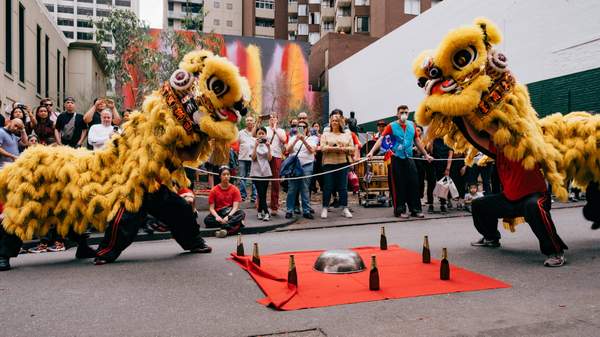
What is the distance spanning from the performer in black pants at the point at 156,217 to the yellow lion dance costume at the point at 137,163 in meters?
0.13

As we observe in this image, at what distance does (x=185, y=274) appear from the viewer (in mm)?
5914

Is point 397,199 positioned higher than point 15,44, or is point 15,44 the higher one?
point 15,44

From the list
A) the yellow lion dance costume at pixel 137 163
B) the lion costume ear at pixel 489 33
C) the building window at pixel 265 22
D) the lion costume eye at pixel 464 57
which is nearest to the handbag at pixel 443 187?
the lion costume ear at pixel 489 33

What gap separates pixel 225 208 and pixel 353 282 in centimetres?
479

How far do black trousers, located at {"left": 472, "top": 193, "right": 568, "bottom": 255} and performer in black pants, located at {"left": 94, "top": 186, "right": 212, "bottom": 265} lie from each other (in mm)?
3725

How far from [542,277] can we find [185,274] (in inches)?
150

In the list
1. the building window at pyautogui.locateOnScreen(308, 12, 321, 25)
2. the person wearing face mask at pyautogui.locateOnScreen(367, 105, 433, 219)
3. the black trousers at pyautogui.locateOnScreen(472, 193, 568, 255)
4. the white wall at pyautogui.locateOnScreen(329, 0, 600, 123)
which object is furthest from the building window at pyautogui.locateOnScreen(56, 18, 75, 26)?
the black trousers at pyautogui.locateOnScreen(472, 193, 568, 255)

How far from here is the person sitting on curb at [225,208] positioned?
9.54m

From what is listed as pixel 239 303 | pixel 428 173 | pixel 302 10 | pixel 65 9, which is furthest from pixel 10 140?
pixel 65 9

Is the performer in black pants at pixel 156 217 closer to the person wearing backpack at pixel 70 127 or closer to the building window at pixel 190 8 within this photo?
the person wearing backpack at pixel 70 127

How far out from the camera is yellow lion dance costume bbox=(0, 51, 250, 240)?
19.9ft

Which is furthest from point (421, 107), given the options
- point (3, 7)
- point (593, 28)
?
point (3, 7)

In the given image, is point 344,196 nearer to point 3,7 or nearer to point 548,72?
point 548,72

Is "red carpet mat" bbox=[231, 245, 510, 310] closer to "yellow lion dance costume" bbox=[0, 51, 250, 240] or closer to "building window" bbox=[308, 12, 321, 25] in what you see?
"yellow lion dance costume" bbox=[0, 51, 250, 240]
